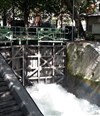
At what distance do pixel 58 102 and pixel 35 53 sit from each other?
4739 mm

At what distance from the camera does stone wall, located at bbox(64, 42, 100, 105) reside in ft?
65.5

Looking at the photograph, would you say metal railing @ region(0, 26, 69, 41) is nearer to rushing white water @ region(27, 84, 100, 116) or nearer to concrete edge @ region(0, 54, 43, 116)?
rushing white water @ region(27, 84, 100, 116)

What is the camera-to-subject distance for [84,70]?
21.5 metres

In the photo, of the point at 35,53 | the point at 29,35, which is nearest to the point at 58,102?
the point at 35,53

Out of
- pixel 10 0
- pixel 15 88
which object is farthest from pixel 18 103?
pixel 10 0

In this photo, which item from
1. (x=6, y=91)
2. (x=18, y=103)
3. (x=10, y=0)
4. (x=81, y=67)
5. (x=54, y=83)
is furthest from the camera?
(x=10, y=0)

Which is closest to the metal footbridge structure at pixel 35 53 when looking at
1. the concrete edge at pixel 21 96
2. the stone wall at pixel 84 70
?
the stone wall at pixel 84 70

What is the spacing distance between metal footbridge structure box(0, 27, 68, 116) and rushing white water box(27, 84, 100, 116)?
0.90 meters

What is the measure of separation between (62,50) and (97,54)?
4.07 m

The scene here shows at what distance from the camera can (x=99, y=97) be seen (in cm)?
1917

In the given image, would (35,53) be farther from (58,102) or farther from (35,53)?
(58,102)

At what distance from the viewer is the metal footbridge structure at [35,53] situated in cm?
2162

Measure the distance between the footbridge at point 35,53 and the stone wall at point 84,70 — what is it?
2.96 ft

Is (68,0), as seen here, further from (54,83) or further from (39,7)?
(54,83)
